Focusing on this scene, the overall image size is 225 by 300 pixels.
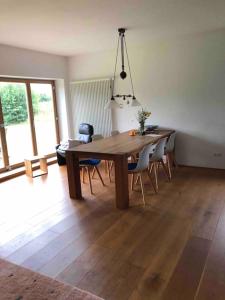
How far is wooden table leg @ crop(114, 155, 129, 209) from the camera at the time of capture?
321 centimetres

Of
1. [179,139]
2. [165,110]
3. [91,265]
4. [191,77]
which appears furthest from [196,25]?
[91,265]

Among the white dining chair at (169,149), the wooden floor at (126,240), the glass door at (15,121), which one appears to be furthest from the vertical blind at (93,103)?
the wooden floor at (126,240)

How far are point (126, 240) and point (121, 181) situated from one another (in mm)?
862

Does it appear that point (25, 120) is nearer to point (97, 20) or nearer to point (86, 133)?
point (86, 133)

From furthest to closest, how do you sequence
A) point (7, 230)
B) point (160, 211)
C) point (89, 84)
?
point (89, 84) < point (160, 211) < point (7, 230)

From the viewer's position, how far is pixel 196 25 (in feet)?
13.4

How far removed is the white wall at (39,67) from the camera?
480 centimetres

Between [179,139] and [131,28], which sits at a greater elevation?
[131,28]

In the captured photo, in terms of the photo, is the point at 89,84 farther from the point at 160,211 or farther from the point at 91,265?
the point at 91,265

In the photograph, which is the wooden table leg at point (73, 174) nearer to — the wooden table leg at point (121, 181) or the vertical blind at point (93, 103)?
the wooden table leg at point (121, 181)

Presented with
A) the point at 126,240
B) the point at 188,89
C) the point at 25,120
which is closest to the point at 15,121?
the point at 25,120

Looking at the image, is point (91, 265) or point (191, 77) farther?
point (191, 77)

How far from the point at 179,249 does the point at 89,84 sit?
14.7 feet

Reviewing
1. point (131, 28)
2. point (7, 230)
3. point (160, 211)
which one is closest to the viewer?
point (7, 230)
